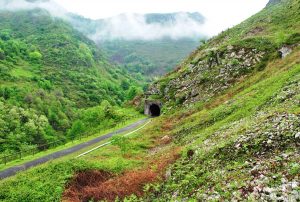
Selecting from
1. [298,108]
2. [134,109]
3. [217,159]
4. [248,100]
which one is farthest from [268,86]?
[134,109]

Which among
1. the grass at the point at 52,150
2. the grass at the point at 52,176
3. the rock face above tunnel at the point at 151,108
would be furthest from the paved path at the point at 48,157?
the rock face above tunnel at the point at 151,108

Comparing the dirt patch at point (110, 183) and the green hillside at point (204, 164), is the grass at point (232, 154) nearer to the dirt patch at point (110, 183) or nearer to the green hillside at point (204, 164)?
the green hillside at point (204, 164)

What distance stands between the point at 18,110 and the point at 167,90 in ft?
376

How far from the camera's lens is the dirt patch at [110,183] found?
25.1 m

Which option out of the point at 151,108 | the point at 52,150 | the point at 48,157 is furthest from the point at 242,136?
the point at 151,108

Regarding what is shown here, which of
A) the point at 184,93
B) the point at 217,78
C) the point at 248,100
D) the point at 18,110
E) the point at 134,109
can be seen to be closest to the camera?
the point at 248,100

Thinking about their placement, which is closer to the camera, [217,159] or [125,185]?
[217,159]

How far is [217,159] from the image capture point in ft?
78.6

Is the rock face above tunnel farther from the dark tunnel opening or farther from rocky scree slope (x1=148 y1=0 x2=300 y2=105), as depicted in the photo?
rocky scree slope (x1=148 y1=0 x2=300 y2=105)

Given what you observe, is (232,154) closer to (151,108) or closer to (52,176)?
(52,176)

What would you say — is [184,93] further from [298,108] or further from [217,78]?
[298,108]

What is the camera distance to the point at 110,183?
2673cm

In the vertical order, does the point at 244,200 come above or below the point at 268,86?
below

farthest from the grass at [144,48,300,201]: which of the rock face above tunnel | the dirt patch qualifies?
the rock face above tunnel
